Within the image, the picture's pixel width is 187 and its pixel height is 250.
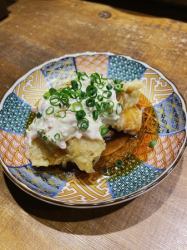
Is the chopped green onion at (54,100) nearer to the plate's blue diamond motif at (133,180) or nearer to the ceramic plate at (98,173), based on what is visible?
the ceramic plate at (98,173)

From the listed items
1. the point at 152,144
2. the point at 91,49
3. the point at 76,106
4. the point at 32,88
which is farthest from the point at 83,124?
the point at 91,49

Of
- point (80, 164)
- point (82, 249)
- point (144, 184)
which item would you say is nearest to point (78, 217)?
point (82, 249)

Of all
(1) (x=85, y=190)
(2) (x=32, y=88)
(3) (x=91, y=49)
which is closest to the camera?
(1) (x=85, y=190)

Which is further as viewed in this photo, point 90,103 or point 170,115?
point 170,115

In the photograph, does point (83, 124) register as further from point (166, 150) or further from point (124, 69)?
point (124, 69)

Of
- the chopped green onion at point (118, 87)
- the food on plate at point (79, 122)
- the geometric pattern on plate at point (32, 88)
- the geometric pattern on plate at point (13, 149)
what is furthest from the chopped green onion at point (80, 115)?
the geometric pattern on plate at point (32, 88)

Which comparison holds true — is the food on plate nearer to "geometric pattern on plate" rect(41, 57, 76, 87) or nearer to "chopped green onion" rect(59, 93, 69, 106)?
"chopped green onion" rect(59, 93, 69, 106)
